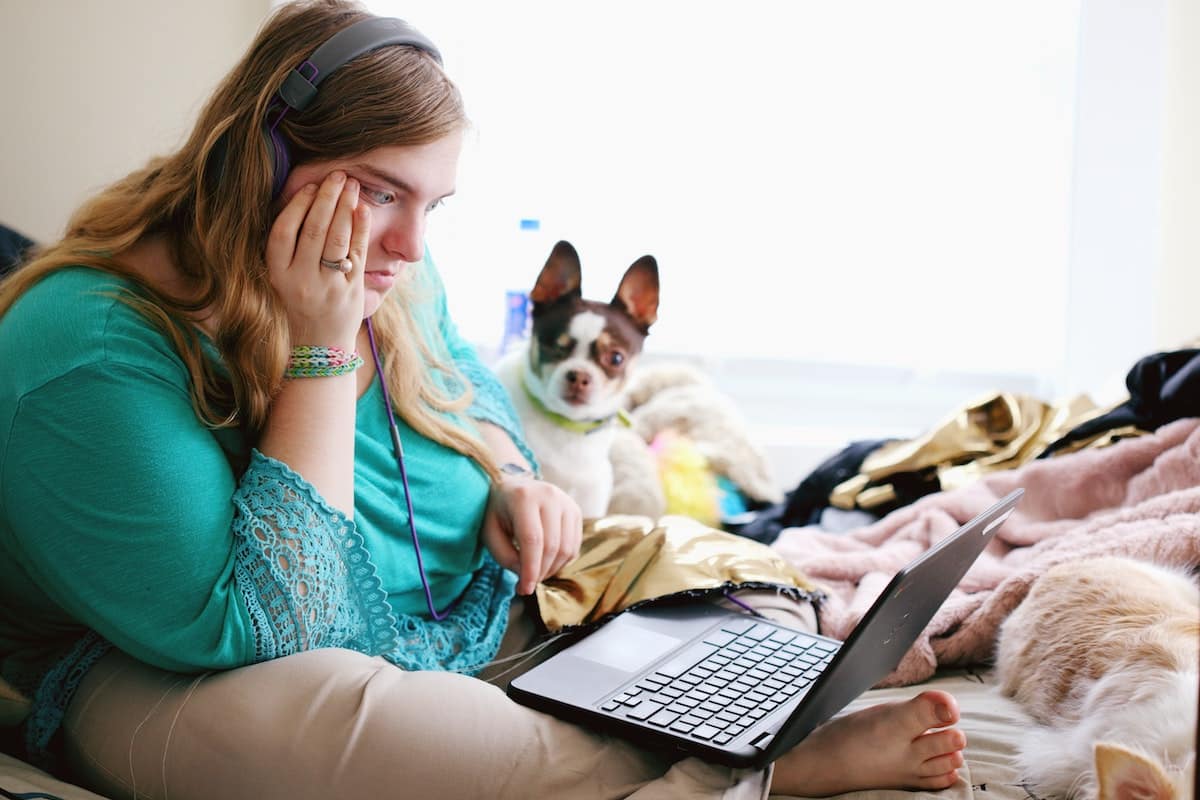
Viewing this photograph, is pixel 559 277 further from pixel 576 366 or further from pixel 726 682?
pixel 726 682

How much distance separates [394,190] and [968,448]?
4.20 ft

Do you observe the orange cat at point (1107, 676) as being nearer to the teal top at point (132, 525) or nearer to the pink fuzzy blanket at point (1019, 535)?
the pink fuzzy blanket at point (1019, 535)

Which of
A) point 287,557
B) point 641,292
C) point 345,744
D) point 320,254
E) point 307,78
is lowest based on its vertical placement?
point 345,744

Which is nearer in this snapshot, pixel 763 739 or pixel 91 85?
pixel 763 739

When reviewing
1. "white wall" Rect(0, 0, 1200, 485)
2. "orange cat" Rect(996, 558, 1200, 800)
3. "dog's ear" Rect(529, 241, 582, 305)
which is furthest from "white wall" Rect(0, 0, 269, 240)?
"orange cat" Rect(996, 558, 1200, 800)

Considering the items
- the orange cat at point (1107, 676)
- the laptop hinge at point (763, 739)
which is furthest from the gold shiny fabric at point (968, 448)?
the laptop hinge at point (763, 739)

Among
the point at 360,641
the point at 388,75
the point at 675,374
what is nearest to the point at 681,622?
the point at 360,641

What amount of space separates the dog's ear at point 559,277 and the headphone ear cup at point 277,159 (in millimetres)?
568

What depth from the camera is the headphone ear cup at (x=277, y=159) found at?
922 millimetres

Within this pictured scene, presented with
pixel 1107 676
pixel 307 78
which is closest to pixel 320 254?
pixel 307 78

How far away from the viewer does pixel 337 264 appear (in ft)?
3.02

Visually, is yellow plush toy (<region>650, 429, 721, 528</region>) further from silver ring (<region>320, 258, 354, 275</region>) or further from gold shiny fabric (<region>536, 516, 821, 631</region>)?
silver ring (<region>320, 258, 354, 275</region>)

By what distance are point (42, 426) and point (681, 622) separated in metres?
0.65

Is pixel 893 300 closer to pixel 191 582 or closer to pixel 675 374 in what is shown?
pixel 675 374
